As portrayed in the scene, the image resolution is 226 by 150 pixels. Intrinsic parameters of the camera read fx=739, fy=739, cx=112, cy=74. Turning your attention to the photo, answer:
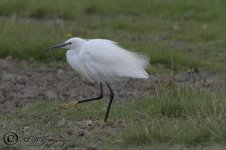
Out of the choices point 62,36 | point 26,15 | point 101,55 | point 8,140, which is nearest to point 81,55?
point 101,55

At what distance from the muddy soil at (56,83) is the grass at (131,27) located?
14.5 inches

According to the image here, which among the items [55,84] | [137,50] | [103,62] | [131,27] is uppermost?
[103,62]

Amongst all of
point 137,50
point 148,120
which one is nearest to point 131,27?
point 137,50

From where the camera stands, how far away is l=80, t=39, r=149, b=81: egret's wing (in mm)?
7523

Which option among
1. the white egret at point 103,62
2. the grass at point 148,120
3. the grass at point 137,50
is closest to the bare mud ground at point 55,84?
the grass at point 137,50

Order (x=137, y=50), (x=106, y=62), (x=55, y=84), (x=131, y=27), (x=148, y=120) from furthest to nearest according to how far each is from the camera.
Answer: (x=131, y=27)
(x=137, y=50)
(x=55, y=84)
(x=106, y=62)
(x=148, y=120)

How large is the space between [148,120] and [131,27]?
21.0 ft

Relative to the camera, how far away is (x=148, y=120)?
Result: 7293 mm

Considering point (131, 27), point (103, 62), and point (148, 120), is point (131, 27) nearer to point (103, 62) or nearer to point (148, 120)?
point (103, 62)

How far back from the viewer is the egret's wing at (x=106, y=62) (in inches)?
296

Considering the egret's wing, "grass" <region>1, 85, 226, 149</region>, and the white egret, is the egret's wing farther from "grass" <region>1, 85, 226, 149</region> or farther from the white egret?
"grass" <region>1, 85, 226, 149</region>

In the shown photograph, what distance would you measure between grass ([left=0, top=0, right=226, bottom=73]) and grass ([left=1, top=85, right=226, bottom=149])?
2548mm

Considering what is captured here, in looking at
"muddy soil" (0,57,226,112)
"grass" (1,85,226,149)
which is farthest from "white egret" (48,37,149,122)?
"muddy soil" (0,57,226,112)

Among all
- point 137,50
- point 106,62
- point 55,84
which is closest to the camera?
point 106,62
